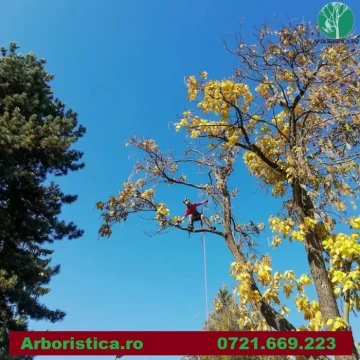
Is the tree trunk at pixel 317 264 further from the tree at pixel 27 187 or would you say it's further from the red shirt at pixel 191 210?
the tree at pixel 27 187

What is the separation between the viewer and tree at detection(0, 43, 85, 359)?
9531 mm

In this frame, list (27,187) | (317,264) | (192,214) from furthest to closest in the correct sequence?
(27,187) → (192,214) → (317,264)

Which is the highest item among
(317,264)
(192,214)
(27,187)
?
(27,187)

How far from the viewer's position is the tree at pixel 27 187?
9531 millimetres

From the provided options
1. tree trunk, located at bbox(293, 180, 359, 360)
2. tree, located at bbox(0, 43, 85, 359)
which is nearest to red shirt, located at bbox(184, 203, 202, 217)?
tree trunk, located at bbox(293, 180, 359, 360)

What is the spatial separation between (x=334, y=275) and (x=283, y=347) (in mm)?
1235

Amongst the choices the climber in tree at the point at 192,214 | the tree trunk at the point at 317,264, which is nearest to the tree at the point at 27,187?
the climber in tree at the point at 192,214

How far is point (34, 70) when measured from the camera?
468 inches

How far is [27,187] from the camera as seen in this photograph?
10.5m

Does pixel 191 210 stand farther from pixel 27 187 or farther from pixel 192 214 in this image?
pixel 27 187

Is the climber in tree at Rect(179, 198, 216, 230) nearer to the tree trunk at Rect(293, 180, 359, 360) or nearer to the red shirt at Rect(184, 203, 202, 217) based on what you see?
the red shirt at Rect(184, 203, 202, 217)

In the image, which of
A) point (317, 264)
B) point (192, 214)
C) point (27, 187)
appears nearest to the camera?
point (317, 264)

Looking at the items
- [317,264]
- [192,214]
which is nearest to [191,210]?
[192,214]

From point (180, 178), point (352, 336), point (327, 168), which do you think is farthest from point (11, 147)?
point (352, 336)
